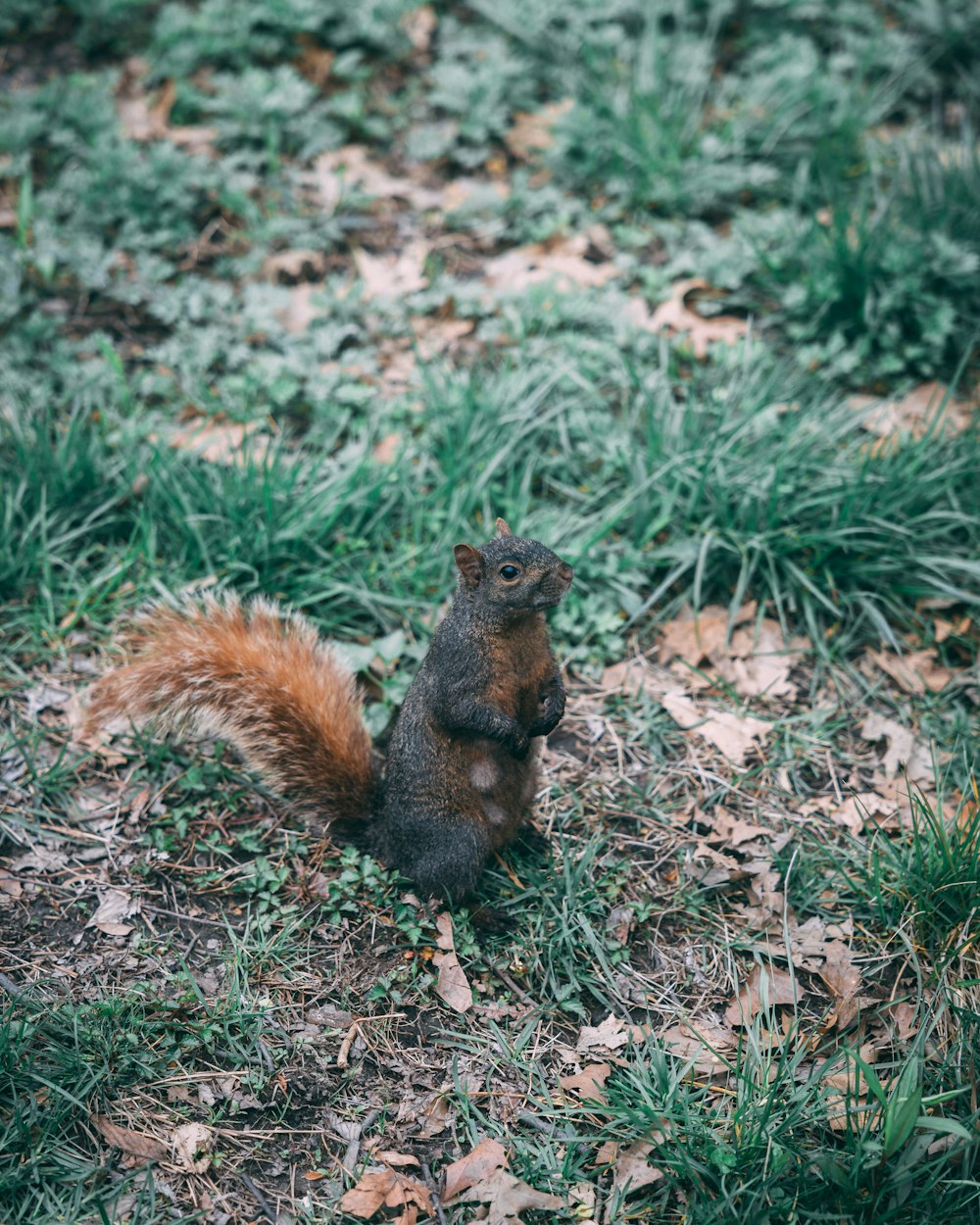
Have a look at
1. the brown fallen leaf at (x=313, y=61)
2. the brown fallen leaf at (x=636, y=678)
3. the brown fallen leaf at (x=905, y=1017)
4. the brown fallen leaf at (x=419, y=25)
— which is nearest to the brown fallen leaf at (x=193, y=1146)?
the brown fallen leaf at (x=905, y=1017)

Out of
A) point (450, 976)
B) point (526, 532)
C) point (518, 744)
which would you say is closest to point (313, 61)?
point (526, 532)

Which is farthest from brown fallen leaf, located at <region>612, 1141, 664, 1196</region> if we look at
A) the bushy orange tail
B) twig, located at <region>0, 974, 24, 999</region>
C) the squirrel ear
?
twig, located at <region>0, 974, 24, 999</region>

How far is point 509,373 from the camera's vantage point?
423 cm

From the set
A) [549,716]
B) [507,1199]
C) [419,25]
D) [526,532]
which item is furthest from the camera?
[419,25]

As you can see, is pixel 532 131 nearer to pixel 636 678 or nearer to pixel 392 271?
pixel 392 271

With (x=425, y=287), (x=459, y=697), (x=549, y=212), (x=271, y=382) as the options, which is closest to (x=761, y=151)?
(x=549, y=212)

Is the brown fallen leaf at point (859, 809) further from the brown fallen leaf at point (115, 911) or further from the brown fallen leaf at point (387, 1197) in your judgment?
the brown fallen leaf at point (115, 911)

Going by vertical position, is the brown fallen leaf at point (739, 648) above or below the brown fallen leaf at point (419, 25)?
below

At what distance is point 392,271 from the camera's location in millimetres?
4918

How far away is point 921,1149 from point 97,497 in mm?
3305

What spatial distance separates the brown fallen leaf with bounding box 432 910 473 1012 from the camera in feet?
8.72

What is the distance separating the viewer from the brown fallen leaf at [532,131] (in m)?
5.46

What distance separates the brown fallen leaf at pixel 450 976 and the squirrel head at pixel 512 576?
0.91 metres

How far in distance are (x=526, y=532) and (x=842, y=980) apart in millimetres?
1877
